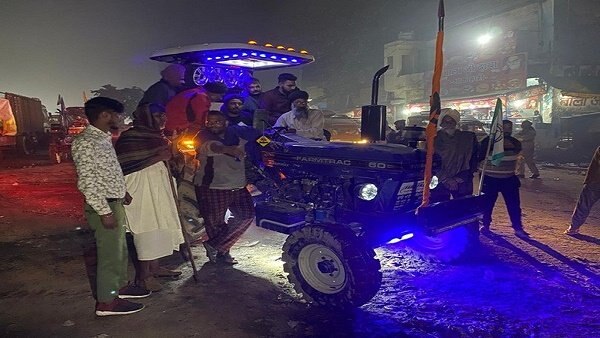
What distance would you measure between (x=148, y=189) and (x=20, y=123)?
1894 centimetres

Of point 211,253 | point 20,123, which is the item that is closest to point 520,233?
point 211,253

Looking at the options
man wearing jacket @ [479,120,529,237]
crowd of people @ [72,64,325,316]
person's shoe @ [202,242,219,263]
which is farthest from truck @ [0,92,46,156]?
man wearing jacket @ [479,120,529,237]

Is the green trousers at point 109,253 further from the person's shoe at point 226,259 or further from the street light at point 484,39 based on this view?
the street light at point 484,39

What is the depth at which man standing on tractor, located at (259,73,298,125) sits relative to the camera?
6.63 m

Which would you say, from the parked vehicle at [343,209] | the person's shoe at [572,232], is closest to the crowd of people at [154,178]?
the parked vehicle at [343,209]

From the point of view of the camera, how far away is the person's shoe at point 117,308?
12.7 ft

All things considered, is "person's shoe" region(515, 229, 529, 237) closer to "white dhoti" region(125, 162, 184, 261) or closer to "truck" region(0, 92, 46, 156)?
"white dhoti" region(125, 162, 184, 261)

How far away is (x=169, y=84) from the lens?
629 centimetres

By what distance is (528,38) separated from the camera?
28.9m

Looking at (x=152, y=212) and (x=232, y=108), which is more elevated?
(x=232, y=108)

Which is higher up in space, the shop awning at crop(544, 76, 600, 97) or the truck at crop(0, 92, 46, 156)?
the shop awning at crop(544, 76, 600, 97)

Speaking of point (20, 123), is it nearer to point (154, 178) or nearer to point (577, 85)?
point (154, 178)

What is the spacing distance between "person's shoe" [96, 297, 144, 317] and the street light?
32204mm

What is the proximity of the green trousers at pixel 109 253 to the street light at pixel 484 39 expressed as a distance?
3217 cm
